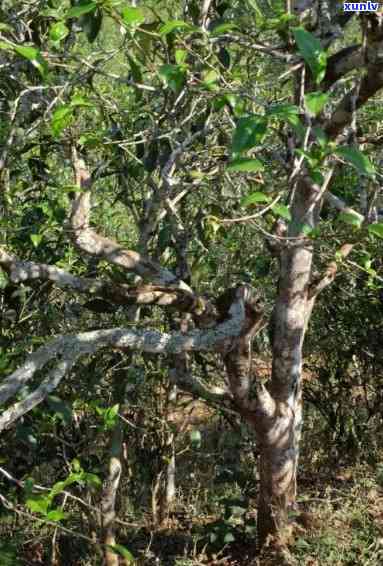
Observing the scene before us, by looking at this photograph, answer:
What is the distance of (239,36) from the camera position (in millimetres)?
2240

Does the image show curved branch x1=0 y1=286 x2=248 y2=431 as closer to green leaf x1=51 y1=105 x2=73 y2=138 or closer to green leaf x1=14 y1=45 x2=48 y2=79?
green leaf x1=51 y1=105 x2=73 y2=138

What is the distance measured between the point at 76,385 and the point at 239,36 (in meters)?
1.76

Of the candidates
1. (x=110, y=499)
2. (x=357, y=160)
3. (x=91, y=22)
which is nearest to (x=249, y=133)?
(x=357, y=160)

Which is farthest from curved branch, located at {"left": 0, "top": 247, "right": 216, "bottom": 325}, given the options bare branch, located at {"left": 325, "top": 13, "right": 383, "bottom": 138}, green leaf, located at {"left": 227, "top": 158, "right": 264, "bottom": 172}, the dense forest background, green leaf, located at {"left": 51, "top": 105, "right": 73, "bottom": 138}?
green leaf, located at {"left": 227, "top": 158, "right": 264, "bottom": 172}

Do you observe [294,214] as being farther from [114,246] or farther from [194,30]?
[194,30]

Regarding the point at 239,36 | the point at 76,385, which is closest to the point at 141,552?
the point at 76,385

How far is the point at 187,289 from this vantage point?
95.8 inches

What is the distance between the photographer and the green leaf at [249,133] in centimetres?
137

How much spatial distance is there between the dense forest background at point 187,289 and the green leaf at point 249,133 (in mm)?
60

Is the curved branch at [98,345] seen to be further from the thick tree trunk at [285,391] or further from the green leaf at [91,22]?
the green leaf at [91,22]

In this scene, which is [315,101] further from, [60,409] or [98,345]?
[60,409]

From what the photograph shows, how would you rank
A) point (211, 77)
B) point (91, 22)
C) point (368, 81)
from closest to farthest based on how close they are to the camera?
Answer: point (211, 77), point (91, 22), point (368, 81)

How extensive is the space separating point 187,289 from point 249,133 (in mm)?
1099

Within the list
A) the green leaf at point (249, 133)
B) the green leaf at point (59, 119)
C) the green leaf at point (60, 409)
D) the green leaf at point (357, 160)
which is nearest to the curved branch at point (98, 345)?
the green leaf at point (60, 409)
